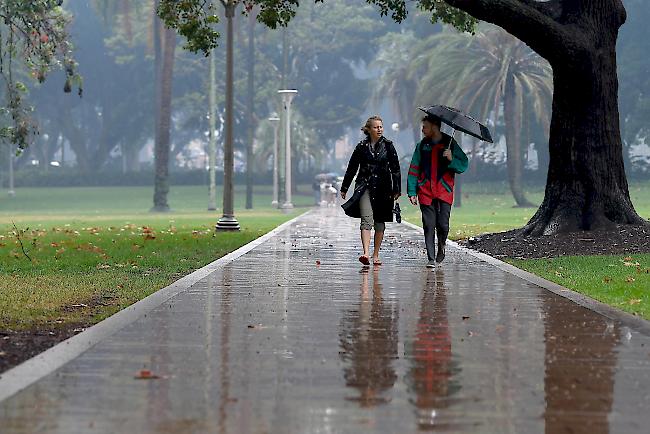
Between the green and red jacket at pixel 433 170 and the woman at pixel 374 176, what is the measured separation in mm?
247

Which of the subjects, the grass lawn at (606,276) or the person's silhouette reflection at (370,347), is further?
the grass lawn at (606,276)

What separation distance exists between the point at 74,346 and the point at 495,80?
5676 centimetres

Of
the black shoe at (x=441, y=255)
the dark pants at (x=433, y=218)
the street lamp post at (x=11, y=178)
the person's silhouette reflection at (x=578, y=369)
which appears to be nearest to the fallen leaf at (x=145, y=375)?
the person's silhouette reflection at (x=578, y=369)

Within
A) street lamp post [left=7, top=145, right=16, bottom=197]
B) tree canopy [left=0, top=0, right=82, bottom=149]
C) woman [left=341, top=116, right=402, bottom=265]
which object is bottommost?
street lamp post [left=7, top=145, right=16, bottom=197]

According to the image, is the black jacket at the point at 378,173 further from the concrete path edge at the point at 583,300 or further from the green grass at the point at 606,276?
the green grass at the point at 606,276

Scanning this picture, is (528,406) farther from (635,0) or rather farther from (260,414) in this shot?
(635,0)

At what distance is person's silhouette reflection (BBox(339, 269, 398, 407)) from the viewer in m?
8.46

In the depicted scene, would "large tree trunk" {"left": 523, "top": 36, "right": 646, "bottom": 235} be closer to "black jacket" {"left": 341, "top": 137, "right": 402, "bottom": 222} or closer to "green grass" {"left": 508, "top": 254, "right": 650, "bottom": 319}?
"green grass" {"left": 508, "top": 254, "right": 650, "bottom": 319}

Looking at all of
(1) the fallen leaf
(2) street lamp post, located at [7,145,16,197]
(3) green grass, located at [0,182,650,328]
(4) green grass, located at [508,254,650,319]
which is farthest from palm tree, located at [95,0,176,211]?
(1) the fallen leaf

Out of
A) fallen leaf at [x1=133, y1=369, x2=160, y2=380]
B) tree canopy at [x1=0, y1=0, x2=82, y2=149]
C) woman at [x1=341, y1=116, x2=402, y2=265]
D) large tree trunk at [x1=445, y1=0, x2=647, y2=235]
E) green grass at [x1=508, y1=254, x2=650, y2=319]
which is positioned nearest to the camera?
fallen leaf at [x1=133, y1=369, x2=160, y2=380]

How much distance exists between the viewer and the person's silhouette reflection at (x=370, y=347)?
846 centimetres

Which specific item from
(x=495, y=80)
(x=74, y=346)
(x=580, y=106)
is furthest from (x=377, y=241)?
(x=495, y=80)

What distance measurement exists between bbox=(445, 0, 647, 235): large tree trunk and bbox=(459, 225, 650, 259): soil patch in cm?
43

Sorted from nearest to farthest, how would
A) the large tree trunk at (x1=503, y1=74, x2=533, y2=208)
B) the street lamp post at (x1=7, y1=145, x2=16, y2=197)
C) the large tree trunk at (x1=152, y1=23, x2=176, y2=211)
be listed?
the large tree trunk at (x1=152, y1=23, x2=176, y2=211)
the large tree trunk at (x1=503, y1=74, x2=533, y2=208)
the street lamp post at (x1=7, y1=145, x2=16, y2=197)
